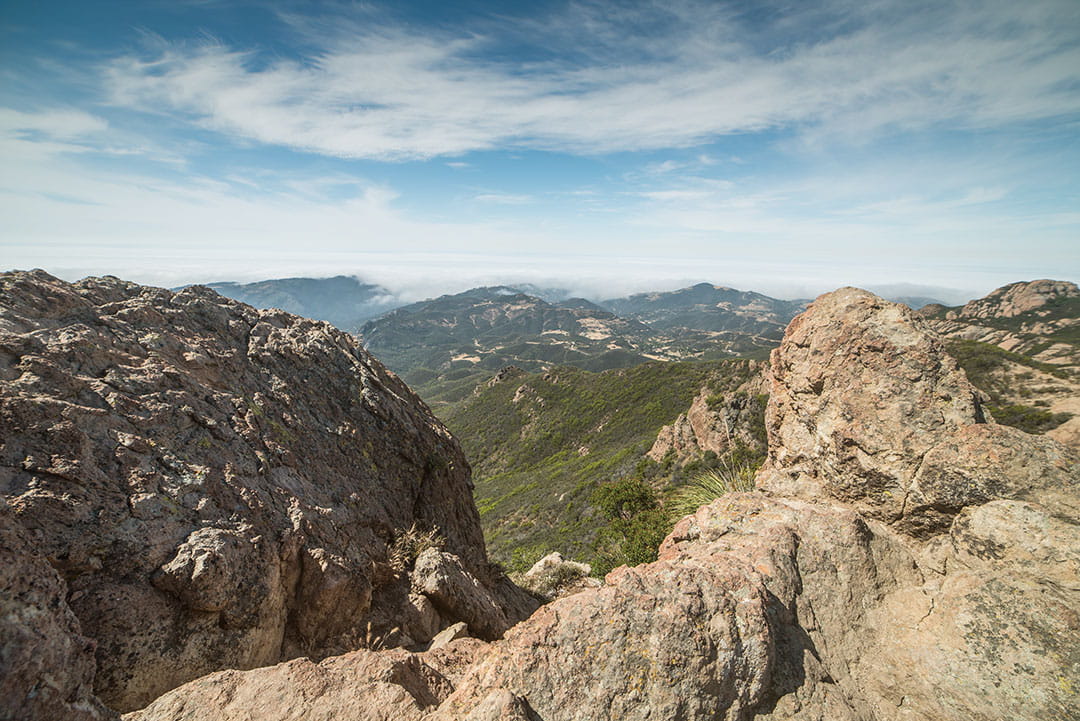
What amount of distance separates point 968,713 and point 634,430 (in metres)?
82.5

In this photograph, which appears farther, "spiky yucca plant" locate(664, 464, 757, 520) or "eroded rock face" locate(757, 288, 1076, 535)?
"spiky yucca plant" locate(664, 464, 757, 520)

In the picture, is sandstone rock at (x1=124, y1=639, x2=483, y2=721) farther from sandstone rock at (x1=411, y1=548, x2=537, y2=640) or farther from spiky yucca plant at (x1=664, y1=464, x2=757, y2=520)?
spiky yucca plant at (x1=664, y1=464, x2=757, y2=520)

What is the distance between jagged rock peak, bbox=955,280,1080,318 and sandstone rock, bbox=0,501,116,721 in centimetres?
19794

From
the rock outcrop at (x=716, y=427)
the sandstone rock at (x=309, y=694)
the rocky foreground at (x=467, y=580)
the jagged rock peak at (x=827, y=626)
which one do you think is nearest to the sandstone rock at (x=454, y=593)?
the rocky foreground at (x=467, y=580)

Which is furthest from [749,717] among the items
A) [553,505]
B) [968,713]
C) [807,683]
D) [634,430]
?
[634,430]

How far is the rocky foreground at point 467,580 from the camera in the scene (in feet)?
14.8

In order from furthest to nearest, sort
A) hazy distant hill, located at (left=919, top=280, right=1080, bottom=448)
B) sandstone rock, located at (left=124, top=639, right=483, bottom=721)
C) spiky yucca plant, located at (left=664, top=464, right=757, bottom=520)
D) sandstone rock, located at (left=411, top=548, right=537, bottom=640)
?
hazy distant hill, located at (left=919, top=280, right=1080, bottom=448) → spiky yucca plant, located at (left=664, top=464, right=757, bottom=520) → sandstone rock, located at (left=411, top=548, right=537, bottom=640) → sandstone rock, located at (left=124, top=639, right=483, bottom=721)

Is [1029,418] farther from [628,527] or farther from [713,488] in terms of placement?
[713,488]

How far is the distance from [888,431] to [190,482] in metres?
11.5

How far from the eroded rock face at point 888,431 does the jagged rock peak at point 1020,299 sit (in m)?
186

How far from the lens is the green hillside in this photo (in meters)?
46.7

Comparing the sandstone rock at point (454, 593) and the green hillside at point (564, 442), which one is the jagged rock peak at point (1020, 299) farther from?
the sandstone rock at point (454, 593)

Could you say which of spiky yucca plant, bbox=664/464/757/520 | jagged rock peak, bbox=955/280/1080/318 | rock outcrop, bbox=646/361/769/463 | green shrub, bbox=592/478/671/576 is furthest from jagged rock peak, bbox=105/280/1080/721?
jagged rock peak, bbox=955/280/1080/318

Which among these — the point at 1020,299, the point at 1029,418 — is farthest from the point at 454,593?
the point at 1020,299
